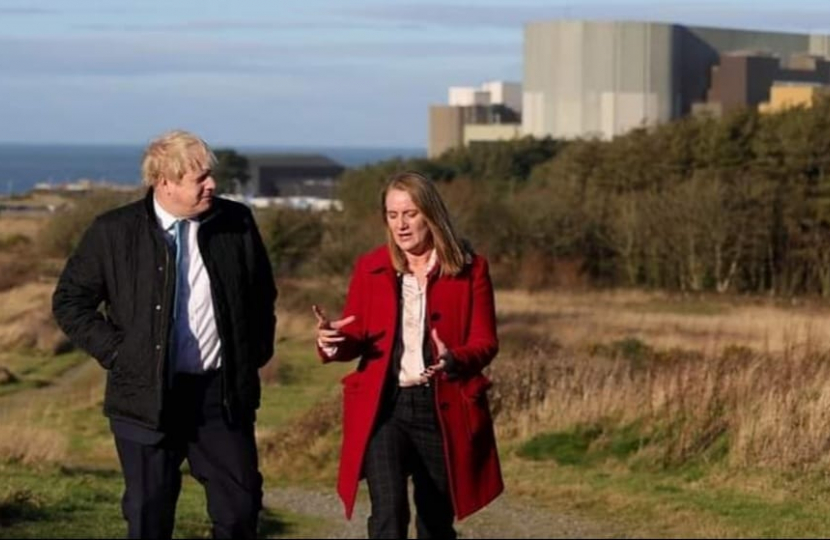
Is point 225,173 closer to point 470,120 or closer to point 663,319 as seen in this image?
point 663,319

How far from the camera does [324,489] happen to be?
18.1 meters

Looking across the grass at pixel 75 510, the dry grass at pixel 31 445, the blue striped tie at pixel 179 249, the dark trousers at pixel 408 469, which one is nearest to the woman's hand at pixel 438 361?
the dark trousers at pixel 408 469

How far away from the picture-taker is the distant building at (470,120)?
9138 cm

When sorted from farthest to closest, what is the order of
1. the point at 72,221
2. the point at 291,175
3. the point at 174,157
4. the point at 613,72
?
the point at 291,175 < the point at 613,72 < the point at 72,221 < the point at 174,157

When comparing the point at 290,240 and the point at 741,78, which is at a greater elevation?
the point at 741,78

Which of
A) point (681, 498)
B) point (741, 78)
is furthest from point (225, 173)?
point (741, 78)

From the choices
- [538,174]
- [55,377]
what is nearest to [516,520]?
[55,377]

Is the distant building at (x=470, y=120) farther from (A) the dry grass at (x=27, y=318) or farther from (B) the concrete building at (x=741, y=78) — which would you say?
(A) the dry grass at (x=27, y=318)

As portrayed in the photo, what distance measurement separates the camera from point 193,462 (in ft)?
21.4

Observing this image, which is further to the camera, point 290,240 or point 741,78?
point 741,78

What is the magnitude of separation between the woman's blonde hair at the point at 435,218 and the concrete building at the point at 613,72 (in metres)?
58.7

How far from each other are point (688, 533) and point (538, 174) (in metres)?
34.8

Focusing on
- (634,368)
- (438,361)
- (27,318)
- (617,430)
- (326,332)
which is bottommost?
(617,430)

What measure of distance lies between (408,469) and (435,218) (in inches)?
40.8
